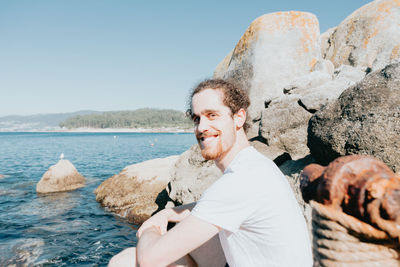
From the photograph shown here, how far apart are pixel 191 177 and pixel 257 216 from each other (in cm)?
556

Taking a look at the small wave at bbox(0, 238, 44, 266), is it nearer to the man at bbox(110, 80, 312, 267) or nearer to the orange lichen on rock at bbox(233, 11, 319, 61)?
the man at bbox(110, 80, 312, 267)

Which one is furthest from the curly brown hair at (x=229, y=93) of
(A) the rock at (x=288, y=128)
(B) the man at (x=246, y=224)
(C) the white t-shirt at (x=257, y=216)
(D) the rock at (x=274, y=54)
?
(D) the rock at (x=274, y=54)

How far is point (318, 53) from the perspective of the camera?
1073cm

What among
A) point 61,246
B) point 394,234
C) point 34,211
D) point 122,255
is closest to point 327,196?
point 394,234

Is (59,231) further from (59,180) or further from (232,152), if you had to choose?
(232,152)

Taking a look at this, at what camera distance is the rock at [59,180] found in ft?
44.7

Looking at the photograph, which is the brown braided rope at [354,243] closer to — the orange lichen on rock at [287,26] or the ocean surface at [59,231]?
the ocean surface at [59,231]

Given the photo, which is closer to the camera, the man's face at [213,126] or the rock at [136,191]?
the man's face at [213,126]

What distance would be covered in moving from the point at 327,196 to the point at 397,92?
3.70 meters

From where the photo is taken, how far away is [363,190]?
101cm

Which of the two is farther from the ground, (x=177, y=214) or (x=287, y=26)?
(x=287, y=26)

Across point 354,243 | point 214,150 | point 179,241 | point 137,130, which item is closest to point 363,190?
point 354,243

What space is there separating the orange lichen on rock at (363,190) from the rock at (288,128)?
→ 17.7 feet

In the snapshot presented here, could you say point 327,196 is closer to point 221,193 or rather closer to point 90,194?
point 221,193
